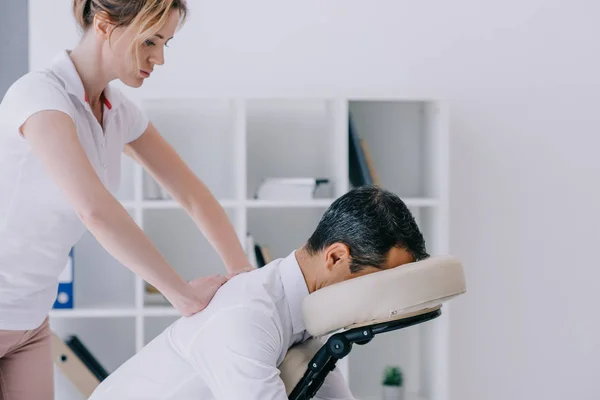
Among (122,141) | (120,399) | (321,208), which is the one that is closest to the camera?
(120,399)

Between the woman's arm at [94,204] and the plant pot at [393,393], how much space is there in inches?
65.9

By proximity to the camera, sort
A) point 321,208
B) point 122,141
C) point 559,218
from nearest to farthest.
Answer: point 122,141 → point 321,208 → point 559,218

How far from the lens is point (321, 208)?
290cm

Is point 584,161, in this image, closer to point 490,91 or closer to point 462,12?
point 490,91

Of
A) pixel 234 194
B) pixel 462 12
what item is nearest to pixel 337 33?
pixel 462 12

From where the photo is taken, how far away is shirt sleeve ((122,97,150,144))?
1.63 meters

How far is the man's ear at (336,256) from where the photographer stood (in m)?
1.31

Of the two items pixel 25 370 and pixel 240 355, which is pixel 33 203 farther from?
pixel 240 355

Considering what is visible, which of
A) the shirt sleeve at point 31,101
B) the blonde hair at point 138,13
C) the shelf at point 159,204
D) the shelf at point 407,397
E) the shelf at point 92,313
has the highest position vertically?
the blonde hair at point 138,13

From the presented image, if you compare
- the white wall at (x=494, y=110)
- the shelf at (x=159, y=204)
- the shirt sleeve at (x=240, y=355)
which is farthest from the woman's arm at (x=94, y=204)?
the white wall at (x=494, y=110)

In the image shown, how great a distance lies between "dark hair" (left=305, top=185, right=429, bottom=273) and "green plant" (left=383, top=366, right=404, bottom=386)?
1.65 metres

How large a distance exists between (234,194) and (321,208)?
338 millimetres

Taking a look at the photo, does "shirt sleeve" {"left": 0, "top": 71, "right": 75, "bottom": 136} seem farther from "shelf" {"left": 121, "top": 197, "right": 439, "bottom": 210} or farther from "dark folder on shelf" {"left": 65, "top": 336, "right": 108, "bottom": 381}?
"dark folder on shelf" {"left": 65, "top": 336, "right": 108, "bottom": 381}

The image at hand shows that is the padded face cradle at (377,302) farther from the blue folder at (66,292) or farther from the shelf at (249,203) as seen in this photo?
the blue folder at (66,292)
